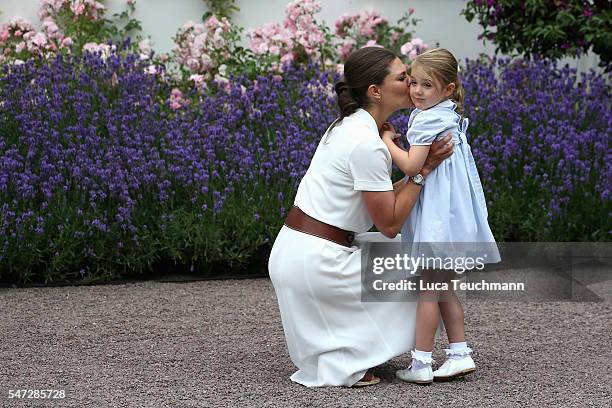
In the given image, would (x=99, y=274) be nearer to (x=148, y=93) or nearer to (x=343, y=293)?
(x=148, y=93)

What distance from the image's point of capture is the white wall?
846cm

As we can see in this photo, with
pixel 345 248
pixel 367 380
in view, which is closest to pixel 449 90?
pixel 345 248

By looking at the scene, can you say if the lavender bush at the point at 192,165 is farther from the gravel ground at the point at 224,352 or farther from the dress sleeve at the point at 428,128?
the dress sleeve at the point at 428,128

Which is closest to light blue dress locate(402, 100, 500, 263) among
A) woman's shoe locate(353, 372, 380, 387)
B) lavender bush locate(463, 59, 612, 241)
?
woman's shoe locate(353, 372, 380, 387)

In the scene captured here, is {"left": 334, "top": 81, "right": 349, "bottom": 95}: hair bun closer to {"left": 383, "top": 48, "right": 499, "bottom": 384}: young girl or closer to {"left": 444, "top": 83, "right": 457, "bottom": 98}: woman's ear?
{"left": 383, "top": 48, "right": 499, "bottom": 384}: young girl

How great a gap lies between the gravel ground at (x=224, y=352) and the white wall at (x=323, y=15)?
3345mm

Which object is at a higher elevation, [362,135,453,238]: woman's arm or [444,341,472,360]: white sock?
[362,135,453,238]: woman's arm

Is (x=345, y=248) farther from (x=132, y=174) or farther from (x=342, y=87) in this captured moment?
(x=132, y=174)

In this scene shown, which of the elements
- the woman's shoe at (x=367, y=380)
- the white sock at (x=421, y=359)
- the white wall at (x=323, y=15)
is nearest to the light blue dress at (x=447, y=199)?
the white sock at (x=421, y=359)

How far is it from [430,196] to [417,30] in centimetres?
511

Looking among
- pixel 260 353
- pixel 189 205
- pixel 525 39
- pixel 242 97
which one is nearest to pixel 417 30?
pixel 525 39

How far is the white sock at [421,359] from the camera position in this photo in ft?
12.3

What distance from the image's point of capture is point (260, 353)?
432 cm

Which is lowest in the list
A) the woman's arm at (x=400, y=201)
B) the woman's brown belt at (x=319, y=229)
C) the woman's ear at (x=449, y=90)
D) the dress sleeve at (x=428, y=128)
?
the woman's brown belt at (x=319, y=229)
